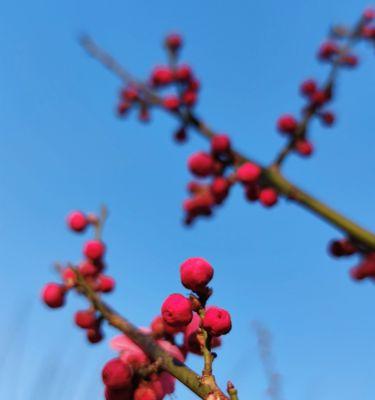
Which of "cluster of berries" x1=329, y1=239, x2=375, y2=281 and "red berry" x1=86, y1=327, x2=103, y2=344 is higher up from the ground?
"cluster of berries" x1=329, y1=239, x2=375, y2=281

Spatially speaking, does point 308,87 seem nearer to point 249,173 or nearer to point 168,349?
point 249,173

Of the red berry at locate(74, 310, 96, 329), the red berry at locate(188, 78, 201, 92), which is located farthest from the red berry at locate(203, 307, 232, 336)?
the red berry at locate(188, 78, 201, 92)

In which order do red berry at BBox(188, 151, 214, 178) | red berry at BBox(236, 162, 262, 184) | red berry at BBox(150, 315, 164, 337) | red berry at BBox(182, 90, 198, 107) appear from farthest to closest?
red berry at BBox(182, 90, 198, 107) → red berry at BBox(188, 151, 214, 178) → red berry at BBox(236, 162, 262, 184) → red berry at BBox(150, 315, 164, 337)

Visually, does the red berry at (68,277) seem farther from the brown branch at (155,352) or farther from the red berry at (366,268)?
the red berry at (366,268)

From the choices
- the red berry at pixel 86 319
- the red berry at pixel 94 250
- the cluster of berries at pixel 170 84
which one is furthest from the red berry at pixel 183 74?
the red berry at pixel 86 319

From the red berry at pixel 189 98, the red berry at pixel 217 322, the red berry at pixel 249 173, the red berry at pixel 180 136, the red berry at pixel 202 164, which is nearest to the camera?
the red berry at pixel 217 322

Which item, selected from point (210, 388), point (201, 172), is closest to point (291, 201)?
point (201, 172)

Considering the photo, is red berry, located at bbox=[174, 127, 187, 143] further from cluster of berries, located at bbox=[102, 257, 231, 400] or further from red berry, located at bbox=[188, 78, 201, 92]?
A: cluster of berries, located at bbox=[102, 257, 231, 400]

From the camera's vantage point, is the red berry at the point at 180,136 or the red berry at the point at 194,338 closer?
the red berry at the point at 194,338

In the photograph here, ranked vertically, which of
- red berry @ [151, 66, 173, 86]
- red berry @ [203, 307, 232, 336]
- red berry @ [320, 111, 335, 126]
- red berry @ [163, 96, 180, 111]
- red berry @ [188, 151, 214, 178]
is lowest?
red berry @ [203, 307, 232, 336]
